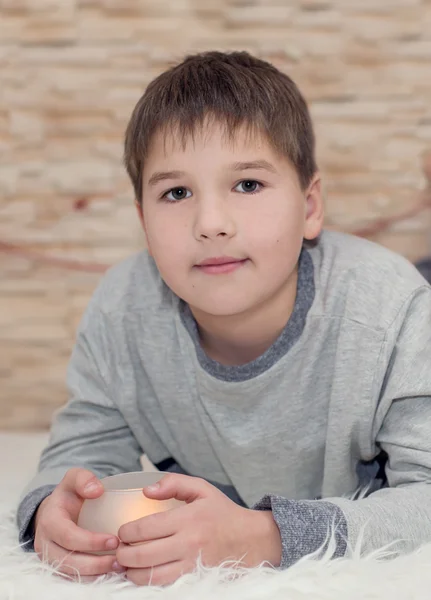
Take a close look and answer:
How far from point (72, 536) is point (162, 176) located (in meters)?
0.44

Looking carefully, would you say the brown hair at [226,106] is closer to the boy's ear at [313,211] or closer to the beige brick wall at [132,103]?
the boy's ear at [313,211]

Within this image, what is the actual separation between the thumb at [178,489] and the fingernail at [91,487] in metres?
0.06

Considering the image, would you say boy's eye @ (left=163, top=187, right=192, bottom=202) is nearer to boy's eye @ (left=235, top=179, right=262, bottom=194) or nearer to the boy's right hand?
boy's eye @ (left=235, top=179, right=262, bottom=194)

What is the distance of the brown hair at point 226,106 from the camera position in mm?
995

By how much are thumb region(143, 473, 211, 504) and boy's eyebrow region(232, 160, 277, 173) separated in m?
0.38

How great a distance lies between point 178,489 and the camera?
0.81m

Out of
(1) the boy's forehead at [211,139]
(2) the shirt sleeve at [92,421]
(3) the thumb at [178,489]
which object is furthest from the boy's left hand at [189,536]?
(1) the boy's forehead at [211,139]

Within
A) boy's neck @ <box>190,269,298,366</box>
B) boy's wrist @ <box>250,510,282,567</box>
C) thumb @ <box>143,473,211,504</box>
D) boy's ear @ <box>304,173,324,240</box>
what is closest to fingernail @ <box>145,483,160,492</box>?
thumb @ <box>143,473,211,504</box>

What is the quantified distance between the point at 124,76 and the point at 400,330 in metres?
0.99

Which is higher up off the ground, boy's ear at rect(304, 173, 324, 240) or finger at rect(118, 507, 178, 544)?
boy's ear at rect(304, 173, 324, 240)

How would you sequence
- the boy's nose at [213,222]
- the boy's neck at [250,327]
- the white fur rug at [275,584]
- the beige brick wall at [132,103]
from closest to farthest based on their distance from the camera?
the white fur rug at [275,584]
the boy's nose at [213,222]
the boy's neck at [250,327]
the beige brick wall at [132,103]

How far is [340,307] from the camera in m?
1.04

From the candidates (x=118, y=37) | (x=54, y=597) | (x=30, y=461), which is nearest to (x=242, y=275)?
(x=54, y=597)

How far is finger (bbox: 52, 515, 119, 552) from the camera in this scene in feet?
2.67
